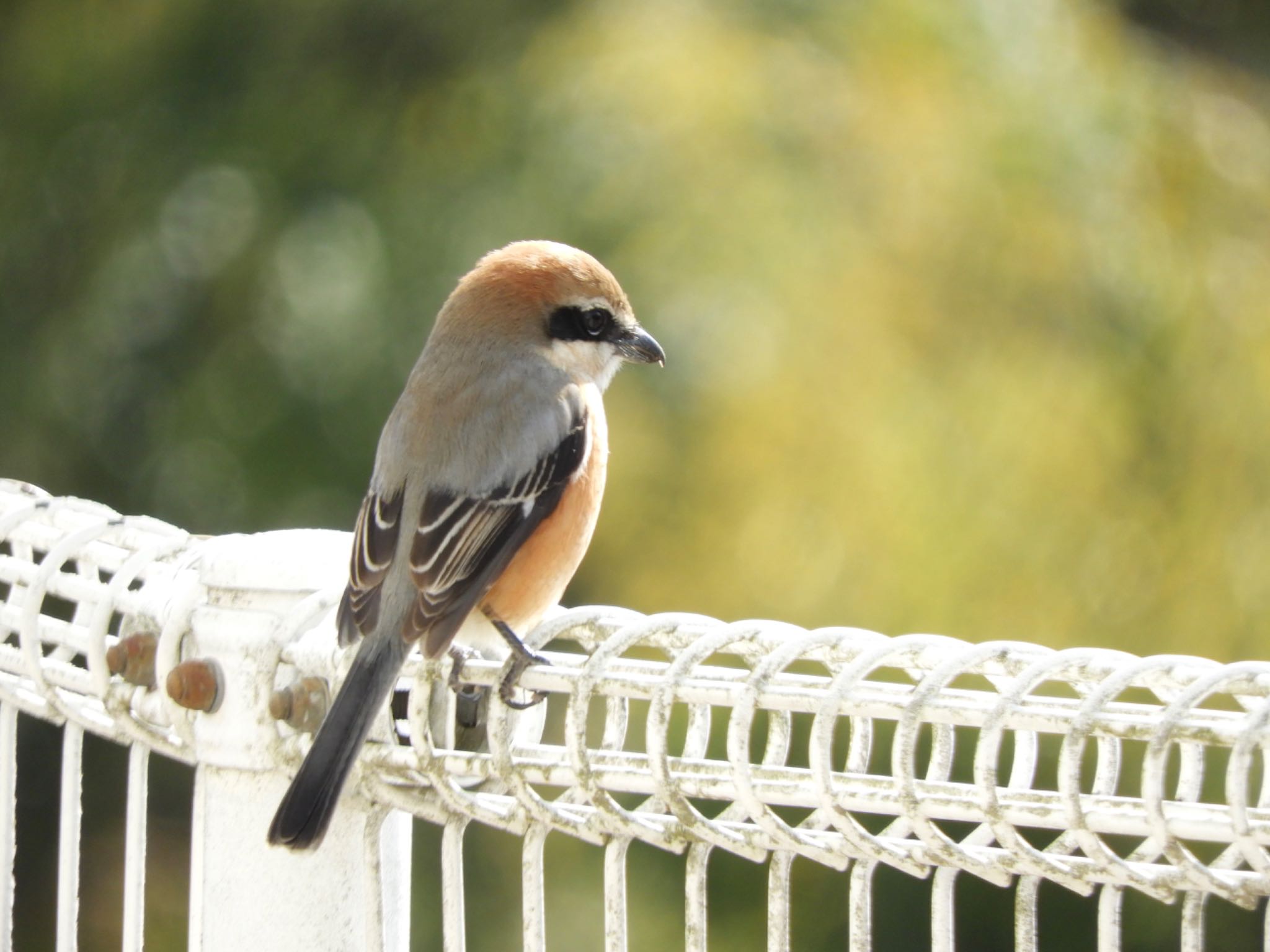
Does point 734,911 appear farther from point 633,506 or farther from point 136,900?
point 136,900

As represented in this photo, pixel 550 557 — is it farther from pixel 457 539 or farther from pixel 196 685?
pixel 196 685

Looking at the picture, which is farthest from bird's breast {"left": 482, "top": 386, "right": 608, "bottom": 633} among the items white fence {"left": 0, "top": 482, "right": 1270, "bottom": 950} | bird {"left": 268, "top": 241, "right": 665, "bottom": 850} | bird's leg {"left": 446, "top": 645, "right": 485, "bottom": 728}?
bird's leg {"left": 446, "top": 645, "right": 485, "bottom": 728}

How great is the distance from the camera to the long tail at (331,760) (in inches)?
49.1

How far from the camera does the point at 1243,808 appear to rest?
833 mm

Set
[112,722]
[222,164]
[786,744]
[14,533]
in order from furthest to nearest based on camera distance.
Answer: [222,164] < [14,533] < [112,722] < [786,744]

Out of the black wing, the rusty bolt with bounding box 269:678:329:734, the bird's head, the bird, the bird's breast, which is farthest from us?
the bird's head

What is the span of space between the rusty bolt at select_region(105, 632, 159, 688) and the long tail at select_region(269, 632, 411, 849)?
196 mm

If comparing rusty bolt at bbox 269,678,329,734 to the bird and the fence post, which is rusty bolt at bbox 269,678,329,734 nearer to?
the fence post

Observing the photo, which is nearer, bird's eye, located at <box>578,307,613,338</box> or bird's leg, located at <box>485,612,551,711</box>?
bird's leg, located at <box>485,612,551,711</box>

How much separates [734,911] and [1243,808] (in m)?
1.69

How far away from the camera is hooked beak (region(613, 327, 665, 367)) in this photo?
2.57m

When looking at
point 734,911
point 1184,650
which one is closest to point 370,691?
point 734,911

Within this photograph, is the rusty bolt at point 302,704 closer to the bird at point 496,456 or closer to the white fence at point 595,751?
the white fence at point 595,751

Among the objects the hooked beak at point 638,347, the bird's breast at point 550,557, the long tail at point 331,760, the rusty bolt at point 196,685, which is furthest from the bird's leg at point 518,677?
the hooked beak at point 638,347
